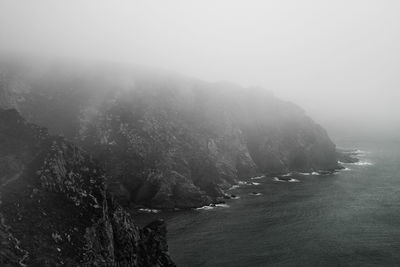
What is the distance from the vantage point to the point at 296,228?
97.6m

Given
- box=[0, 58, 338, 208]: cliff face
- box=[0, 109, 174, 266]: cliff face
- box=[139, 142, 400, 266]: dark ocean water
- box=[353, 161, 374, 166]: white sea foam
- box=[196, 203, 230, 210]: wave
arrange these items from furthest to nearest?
box=[353, 161, 374, 166]: white sea foam
box=[0, 58, 338, 208]: cliff face
box=[196, 203, 230, 210]: wave
box=[139, 142, 400, 266]: dark ocean water
box=[0, 109, 174, 266]: cliff face

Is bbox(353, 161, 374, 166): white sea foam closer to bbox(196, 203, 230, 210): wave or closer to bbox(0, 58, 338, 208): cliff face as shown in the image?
bbox(0, 58, 338, 208): cliff face

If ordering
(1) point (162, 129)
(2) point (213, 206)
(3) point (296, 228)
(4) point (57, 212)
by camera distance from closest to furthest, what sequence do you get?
(4) point (57, 212) → (3) point (296, 228) → (2) point (213, 206) → (1) point (162, 129)

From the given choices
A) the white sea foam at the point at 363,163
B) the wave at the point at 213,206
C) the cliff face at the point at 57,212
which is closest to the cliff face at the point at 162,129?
the wave at the point at 213,206

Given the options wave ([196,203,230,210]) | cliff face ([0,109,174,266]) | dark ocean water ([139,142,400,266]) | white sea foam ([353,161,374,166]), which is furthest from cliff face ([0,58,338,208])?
cliff face ([0,109,174,266])

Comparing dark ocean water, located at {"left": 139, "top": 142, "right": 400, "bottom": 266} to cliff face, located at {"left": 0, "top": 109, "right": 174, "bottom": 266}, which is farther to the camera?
dark ocean water, located at {"left": 139, "top": 142, "right": 400, "bottom": 266}

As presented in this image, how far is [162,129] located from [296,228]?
69.8 meters

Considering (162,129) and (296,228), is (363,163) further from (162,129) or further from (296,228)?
(296,228)

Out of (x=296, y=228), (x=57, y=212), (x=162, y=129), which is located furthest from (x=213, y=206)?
(x=57, y=212)

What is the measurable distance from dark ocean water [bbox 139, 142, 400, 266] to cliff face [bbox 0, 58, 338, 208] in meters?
17.0

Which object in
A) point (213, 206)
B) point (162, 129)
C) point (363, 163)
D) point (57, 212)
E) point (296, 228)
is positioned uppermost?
point (162, 129)

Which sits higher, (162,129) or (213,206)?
(162,129)

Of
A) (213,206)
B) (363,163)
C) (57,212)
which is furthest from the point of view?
(363,163)

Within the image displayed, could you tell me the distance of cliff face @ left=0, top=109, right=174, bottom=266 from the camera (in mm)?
42750
